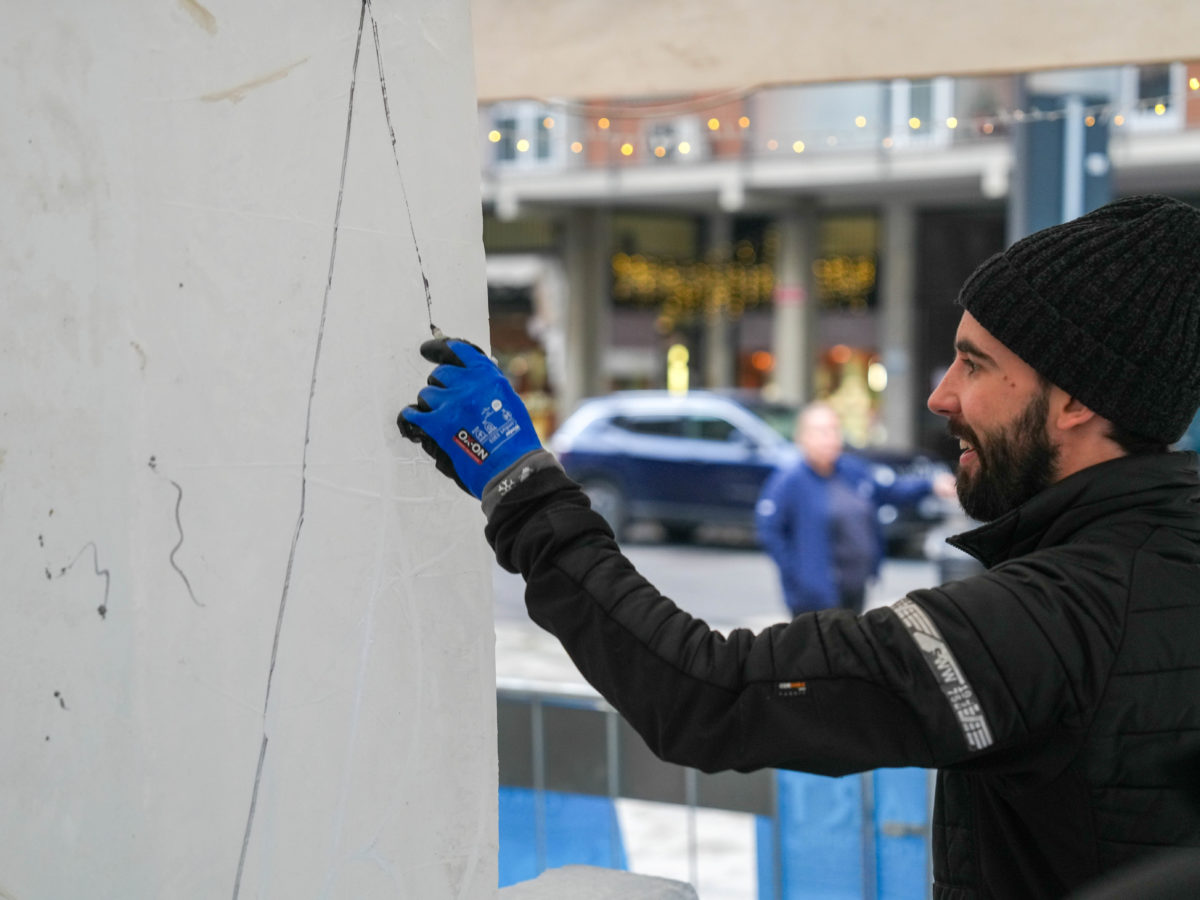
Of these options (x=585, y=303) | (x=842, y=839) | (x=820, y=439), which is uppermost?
(x=820, y=439)

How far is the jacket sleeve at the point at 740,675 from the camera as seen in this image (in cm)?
123

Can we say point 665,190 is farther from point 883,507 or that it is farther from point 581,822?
point 581,822

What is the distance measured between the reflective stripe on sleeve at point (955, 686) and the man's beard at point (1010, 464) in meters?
0.29

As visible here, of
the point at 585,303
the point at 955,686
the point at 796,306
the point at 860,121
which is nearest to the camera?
the point at 955,686

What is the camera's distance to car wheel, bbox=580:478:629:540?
41.7ft

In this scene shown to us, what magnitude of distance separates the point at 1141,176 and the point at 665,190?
19.9 ft

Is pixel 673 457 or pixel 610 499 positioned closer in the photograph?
pixel 673 457

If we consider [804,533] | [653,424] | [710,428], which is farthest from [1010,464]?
[653,424]

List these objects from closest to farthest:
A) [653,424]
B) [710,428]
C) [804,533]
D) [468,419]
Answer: [468,419] < [804,533] < [710,428] < [653,424]

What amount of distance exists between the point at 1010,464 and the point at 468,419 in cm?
61

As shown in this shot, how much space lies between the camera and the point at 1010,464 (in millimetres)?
1445

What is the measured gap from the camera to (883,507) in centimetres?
1148

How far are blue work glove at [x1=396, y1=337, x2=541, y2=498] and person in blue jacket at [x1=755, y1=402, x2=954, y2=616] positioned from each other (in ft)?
14.5

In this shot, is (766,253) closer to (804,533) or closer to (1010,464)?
(804,533)
